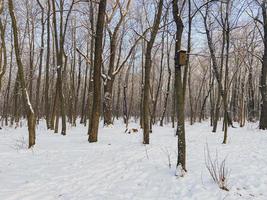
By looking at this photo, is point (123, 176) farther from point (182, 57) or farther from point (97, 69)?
point (97, 69)

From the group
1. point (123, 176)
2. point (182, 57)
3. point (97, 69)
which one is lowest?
point (123, 176)

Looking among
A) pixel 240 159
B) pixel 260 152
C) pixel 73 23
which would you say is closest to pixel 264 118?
pixel 260 152

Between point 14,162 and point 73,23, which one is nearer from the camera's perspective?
point 14,162

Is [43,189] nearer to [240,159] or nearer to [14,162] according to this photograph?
[14,162]

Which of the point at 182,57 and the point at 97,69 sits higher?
the point at 97,69

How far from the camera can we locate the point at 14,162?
8938mm

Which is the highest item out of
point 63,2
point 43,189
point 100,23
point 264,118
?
point 63,2

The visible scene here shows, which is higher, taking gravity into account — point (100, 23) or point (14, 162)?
point (100, 23)

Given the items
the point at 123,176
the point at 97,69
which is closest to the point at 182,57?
the point at 123,176

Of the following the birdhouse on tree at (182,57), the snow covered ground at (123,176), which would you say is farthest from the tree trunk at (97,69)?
the birdhouse on tree at (182,57)

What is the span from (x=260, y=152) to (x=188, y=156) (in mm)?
2494

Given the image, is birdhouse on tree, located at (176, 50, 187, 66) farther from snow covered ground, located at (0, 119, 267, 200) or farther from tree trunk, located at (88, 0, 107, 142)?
tree trunk, located at (88, 0, 107, 142)

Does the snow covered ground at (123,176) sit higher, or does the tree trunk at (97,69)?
the tree trunk at (97,69)

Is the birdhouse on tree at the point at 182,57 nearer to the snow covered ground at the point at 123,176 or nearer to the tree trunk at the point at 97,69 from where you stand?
the snow covered ground at the point at 123,176
